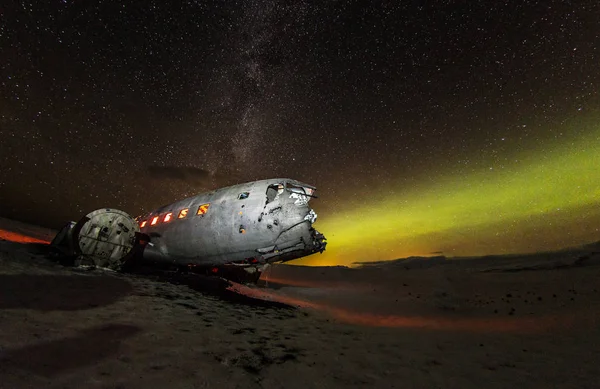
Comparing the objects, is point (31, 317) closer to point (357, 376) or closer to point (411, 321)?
point (357, 376)

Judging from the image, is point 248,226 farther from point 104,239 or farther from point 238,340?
point 104,239

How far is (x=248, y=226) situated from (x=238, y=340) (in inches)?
256

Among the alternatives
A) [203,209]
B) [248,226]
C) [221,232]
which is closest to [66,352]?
[248,226]

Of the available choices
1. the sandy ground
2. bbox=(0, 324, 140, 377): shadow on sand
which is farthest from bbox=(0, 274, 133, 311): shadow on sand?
bbox=(0, 324, 140, 377): shadow on sand

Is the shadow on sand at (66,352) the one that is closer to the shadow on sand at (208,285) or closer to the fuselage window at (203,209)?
the shadow on sand at (208,285)

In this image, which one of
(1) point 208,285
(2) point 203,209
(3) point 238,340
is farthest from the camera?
(1) point 208,285

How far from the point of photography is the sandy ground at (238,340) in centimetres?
641

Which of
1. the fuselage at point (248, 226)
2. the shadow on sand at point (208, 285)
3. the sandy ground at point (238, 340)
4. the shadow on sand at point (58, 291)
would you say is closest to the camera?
the sandy ground at point (238, 340)

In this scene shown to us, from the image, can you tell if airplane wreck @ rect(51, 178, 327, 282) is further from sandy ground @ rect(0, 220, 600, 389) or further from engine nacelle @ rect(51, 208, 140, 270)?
sandy ground @ rect(0, 220, 600, 389)

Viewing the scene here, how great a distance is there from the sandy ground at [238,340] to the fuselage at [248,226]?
2315 millimetres

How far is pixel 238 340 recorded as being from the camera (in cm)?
934

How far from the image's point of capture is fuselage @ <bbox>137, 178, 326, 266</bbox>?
14.7m

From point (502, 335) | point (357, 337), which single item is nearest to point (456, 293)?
point (502, 335)

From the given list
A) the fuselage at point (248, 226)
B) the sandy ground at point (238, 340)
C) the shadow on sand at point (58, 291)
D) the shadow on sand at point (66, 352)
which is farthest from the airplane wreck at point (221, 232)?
the shadow on sand at point (66, 352)
